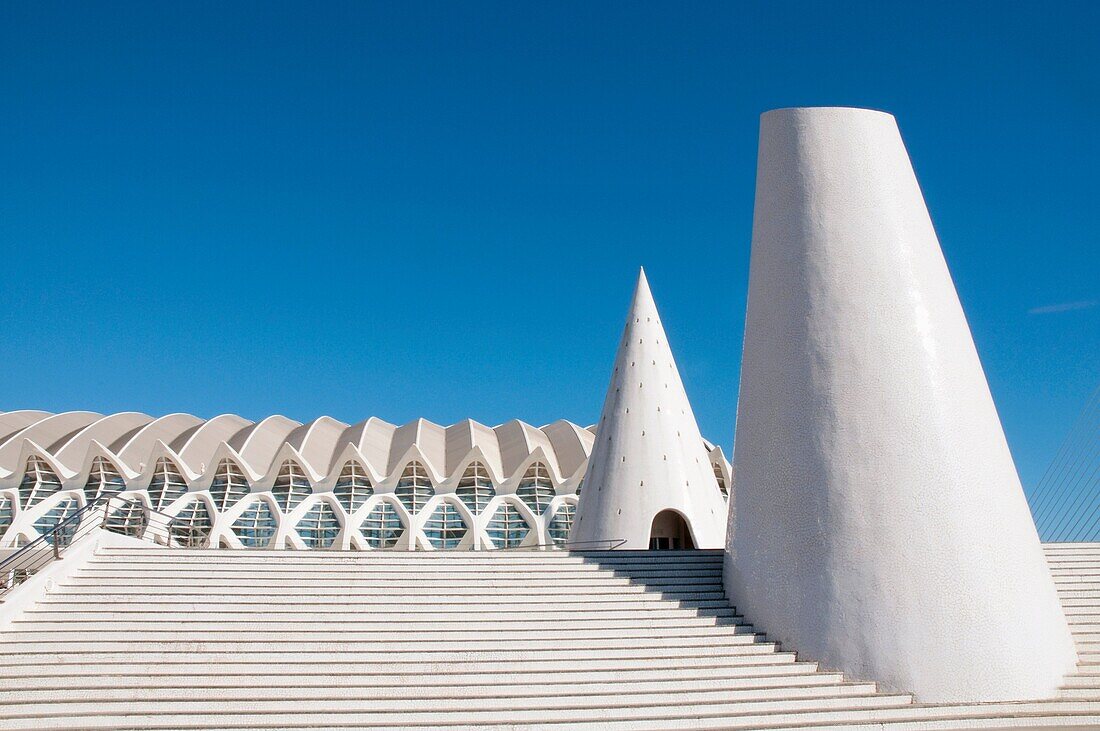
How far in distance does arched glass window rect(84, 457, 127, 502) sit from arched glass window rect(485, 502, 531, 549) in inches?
564

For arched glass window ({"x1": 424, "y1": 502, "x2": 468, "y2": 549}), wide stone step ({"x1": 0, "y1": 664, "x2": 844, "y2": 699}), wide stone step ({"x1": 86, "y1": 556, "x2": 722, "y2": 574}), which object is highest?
arched glass window ({"x1": 424, "y1": 502, "x2": 468, "y2": 549})

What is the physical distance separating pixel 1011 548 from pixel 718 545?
9280mm

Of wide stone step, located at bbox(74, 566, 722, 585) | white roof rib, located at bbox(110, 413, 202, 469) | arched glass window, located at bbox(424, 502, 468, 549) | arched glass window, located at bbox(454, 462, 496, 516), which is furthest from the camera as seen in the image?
white roof rib, located at bbox(110, 413, 202, 469)

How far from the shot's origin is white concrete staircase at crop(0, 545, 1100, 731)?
7.27 meters

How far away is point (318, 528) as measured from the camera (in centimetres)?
3058

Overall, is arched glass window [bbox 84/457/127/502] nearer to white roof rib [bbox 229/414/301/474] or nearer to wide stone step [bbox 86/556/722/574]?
white roof rib [bbox 229/414/301/474]

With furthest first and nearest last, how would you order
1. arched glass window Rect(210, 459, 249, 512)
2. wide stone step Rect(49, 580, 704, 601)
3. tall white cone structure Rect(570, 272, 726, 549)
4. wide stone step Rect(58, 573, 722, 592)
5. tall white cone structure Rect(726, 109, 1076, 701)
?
arched glass window Rect(210, 459, 249, 512), tall white cone structure Rect(570, 272, 726, 549), wide stone step Rect(58, 573, 722, 592), wide stone step Rect(49, 580, 704, 601), tall white cone structure Rect(726, 109, 1076, 701)

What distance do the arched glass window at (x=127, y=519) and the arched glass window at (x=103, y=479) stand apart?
1.09 m

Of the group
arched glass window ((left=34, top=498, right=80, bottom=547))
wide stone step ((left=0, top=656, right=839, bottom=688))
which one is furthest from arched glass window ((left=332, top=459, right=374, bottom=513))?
wide stone step ((left=0, top=656, right=839, bottom=688))

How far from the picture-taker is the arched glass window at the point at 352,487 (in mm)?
32237

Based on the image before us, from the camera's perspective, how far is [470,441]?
117ft

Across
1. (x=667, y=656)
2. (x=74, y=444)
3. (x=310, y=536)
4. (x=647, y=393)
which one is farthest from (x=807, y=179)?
(x=74, y=444)

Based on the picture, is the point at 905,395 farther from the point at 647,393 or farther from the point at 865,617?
the point at 647,393

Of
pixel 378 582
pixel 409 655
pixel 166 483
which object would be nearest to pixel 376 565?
pixel 378 582
